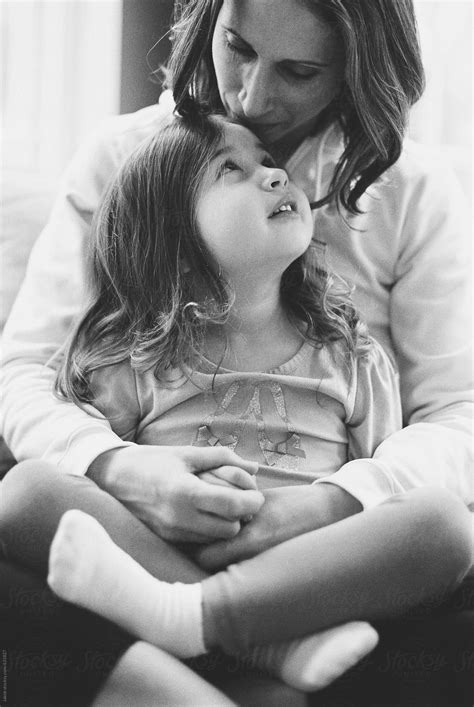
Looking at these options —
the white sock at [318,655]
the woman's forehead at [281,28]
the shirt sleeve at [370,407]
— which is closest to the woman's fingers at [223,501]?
the white sock at [318,655]

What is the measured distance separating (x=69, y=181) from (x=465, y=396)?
1.78 feet

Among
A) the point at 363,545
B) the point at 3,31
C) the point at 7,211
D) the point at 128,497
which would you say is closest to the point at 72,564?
the point at 128,497

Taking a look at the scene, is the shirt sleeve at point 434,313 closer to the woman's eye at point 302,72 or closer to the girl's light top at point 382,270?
the girl's light top at point 382,270

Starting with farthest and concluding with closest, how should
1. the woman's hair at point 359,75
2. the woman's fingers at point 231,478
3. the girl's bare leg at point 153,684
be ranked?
the woman's hair at point 359,75, the woman's fingers at point 231,478, the girl's bare leg at point 153,684

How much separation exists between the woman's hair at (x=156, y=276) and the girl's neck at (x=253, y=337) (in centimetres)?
2

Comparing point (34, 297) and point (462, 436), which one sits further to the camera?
point (34, 297)

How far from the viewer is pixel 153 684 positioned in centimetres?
69

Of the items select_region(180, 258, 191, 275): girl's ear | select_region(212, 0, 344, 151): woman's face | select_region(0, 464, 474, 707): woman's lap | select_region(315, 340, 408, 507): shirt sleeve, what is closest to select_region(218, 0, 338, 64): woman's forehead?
select_region(212, 0, 344, 151): woman's face

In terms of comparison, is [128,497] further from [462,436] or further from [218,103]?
[218,103]

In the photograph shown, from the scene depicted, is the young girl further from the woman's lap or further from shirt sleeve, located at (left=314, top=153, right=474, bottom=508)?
the woman's lap

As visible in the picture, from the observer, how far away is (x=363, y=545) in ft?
2.39

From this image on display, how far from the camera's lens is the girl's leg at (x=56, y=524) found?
76cm

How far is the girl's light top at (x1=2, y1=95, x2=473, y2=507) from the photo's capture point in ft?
3.27

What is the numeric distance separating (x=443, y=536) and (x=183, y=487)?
223mm
